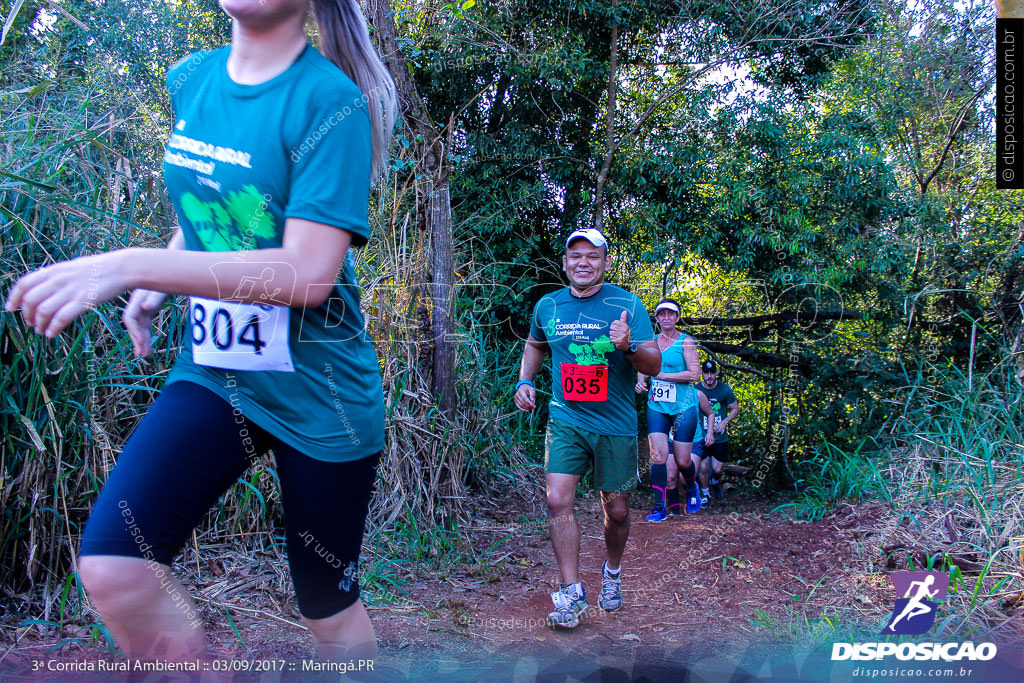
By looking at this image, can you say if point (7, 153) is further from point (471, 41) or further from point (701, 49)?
point (701, 49)

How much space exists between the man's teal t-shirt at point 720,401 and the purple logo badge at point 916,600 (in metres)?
3.75

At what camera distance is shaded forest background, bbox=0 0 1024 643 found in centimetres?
503

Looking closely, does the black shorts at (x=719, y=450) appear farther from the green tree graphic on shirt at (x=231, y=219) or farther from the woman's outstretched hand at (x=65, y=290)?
the woman's outstretched hand at (x=65, y=290)

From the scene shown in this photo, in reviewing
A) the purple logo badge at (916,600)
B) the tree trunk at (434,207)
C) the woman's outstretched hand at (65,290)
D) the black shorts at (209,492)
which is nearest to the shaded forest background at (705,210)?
the tree trunk at (434,207)

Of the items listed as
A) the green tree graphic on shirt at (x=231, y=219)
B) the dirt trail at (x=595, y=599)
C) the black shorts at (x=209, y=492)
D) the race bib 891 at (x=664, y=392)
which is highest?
the green tree graphic on shirt at (x=231, y=219)

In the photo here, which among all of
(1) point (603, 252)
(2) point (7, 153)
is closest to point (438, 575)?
(1) point (603, 252)

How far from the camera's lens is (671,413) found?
22.6ft

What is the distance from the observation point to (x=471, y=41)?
814 cm

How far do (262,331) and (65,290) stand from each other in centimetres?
42

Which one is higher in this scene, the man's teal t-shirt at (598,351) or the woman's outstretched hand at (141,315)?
the woman's outstretched hand at (141,315)

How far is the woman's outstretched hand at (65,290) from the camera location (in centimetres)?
127

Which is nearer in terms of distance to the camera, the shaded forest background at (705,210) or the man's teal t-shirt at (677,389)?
the shaded forest background at (705,210)

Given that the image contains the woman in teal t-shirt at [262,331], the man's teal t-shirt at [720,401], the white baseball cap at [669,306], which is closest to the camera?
the woman in teal t-shirt at [262,331]

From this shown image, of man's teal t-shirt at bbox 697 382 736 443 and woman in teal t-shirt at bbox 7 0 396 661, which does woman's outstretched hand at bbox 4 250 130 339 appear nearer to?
woman in teal t-shirt at bbox 7 0 396 661
